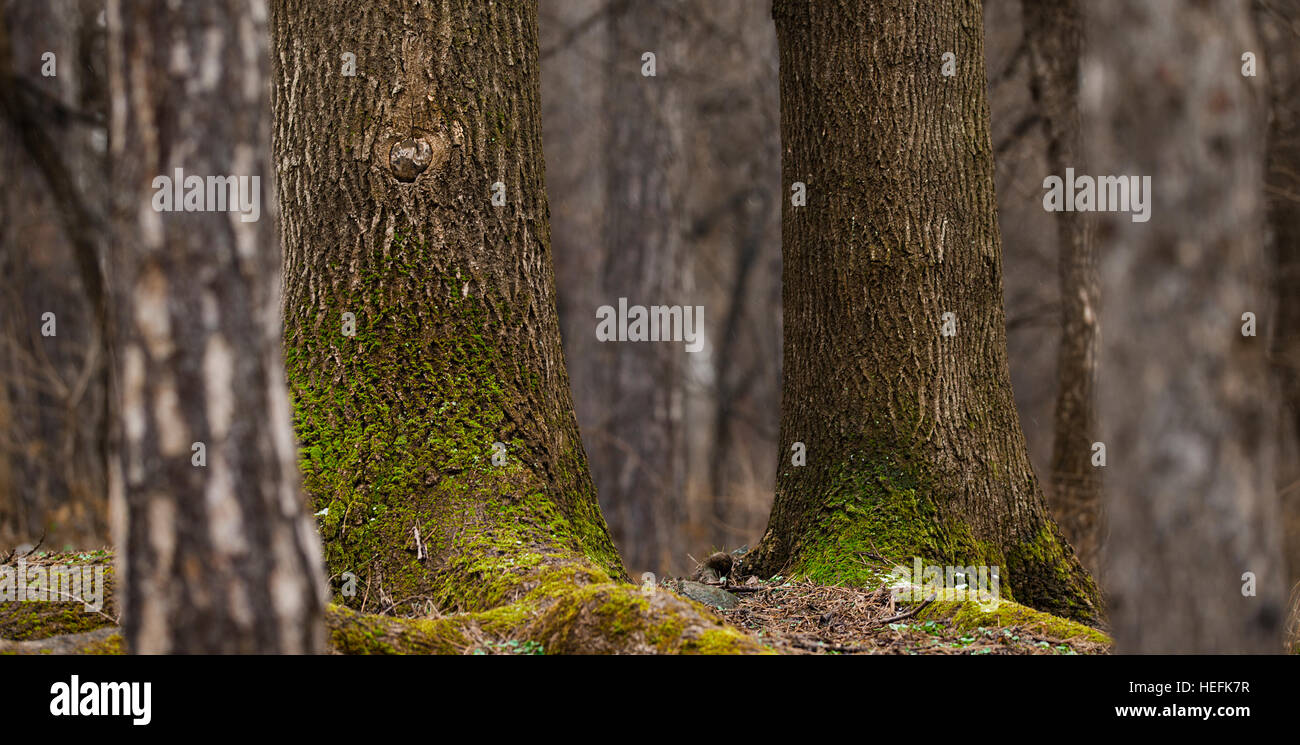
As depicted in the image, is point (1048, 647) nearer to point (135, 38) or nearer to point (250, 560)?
point (250, 560)

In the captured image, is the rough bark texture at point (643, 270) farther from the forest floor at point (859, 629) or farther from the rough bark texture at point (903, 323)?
the forest floor at point (859, 629)

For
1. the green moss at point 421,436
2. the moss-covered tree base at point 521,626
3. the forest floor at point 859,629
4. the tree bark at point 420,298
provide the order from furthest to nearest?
the tree bark at point 420,298 → the green moss at point 421,436 → the forest floor at point 859,629 → the moss-covered tree base at point 521,626

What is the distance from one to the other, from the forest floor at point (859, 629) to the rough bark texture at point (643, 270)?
8.69m

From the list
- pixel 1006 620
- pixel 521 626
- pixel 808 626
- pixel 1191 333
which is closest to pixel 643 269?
pixel 808 626

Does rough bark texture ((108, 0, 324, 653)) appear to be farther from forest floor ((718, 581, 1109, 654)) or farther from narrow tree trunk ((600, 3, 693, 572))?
narrow tree trunk ((600, 3, 693, 572))

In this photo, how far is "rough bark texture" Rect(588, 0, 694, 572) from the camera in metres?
14.7

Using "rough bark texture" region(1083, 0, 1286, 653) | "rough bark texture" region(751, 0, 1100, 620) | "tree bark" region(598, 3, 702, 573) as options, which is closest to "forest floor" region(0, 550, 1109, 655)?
"rough bark texture" region(751, 0, 1100, 620)

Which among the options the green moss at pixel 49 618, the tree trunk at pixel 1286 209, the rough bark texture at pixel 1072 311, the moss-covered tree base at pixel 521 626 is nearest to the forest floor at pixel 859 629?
the moss-covered tree base at pixel 521 626

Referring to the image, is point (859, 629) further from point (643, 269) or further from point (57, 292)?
point (57, 292)

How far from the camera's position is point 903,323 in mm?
6016

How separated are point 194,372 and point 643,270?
39.3 feet

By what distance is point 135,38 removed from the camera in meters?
3.02

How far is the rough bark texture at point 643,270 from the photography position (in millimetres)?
14656

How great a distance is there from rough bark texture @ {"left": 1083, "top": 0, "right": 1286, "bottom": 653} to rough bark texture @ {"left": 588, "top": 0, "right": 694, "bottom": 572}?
11522 millimetres
